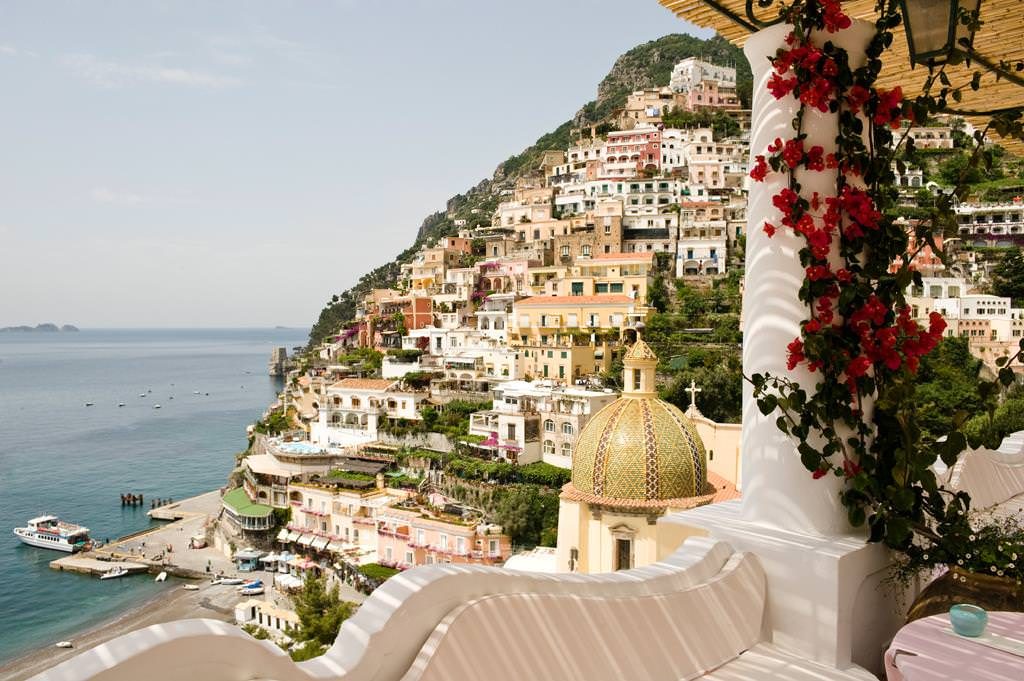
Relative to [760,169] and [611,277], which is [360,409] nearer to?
[611,277]

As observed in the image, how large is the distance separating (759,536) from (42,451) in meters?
47.5

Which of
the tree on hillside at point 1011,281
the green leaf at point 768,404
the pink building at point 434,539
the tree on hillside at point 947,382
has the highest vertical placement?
the tree on hillside at point 1011,281

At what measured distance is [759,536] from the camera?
81.4 inches

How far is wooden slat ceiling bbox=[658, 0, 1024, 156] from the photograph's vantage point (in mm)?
2297

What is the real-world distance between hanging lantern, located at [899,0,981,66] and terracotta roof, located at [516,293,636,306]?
2572 cm

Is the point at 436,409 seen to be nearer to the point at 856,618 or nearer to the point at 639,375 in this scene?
the point at 639,375

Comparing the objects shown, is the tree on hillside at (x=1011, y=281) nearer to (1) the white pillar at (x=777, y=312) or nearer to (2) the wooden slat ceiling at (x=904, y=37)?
(2) the wooden slat ceiling at (x=904, y=37)

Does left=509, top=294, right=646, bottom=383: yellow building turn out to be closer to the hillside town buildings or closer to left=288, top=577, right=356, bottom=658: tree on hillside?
the hillside town buildings

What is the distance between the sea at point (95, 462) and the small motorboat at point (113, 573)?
0.54 feet

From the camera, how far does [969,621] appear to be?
5.10 ft

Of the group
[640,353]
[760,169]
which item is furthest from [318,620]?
[760,169]

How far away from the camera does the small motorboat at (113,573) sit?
22.1 meters

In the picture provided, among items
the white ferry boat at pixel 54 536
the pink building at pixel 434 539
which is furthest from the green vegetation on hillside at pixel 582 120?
the pink building at pixel 434 539

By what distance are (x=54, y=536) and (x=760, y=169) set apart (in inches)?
1093
